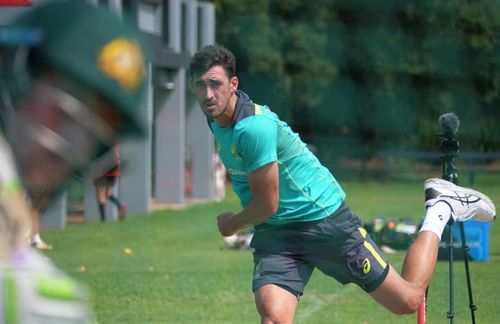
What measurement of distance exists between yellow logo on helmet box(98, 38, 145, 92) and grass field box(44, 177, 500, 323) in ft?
20.5

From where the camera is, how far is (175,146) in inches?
872

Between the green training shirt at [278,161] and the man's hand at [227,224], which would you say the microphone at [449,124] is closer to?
the green training shirt at [278,161]

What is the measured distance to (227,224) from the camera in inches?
217

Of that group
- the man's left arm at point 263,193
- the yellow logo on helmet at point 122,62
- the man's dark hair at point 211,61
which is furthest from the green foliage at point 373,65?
the yellow logo on helmet at point 122,62

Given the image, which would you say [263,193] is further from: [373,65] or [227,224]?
[373,65]

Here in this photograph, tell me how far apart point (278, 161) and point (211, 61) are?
2.00 ft

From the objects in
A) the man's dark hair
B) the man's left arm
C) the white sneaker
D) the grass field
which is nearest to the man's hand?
the man's left arm

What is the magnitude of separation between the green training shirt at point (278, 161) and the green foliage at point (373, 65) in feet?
51.7

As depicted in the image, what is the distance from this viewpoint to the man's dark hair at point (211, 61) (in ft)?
18.2

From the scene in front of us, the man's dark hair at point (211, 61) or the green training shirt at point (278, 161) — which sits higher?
the man's dark hair at point (211, 61)

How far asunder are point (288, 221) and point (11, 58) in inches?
145

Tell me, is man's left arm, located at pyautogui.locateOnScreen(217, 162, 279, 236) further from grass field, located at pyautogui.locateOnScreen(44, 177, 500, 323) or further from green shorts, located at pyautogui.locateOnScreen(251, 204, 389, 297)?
grass field, located at pyautogui.locateOnScreen(44, 177, 500, 323)

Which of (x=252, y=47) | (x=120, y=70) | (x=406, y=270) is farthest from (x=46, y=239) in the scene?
(x=252, y=47)

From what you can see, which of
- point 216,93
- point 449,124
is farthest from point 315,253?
point 449,124
